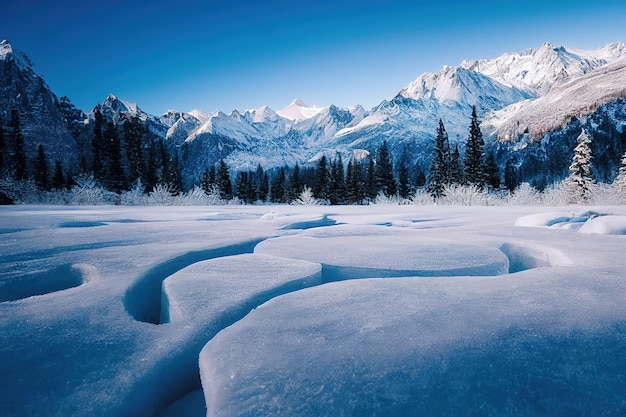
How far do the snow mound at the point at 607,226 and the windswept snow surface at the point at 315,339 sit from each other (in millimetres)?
1411

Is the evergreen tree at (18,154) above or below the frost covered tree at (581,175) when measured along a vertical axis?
above

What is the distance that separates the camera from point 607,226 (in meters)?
3.03

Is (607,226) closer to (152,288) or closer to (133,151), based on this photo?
(152,288)

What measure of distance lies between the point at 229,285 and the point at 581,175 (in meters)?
28.2

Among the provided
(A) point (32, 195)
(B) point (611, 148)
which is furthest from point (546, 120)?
(A) point (32, 195)

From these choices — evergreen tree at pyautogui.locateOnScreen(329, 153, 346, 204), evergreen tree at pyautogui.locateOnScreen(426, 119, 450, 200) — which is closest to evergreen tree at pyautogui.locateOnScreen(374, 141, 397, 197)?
evergreen tree at pyautogui.locateOnScreen(329, 153, 346, 204)

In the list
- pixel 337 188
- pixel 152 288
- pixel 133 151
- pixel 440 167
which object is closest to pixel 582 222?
pixel 152 288

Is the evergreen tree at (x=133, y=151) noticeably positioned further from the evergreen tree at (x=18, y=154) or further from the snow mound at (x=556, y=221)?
the snow mound at (x=556, y=221)

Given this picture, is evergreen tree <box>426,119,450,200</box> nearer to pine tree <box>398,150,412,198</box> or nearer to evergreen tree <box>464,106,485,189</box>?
evergreen tree <box>464,106,485,189</box>

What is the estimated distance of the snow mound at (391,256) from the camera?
1.85m

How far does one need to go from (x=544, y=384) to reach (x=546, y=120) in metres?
142

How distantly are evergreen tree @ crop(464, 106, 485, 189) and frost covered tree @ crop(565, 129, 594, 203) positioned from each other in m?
6.29

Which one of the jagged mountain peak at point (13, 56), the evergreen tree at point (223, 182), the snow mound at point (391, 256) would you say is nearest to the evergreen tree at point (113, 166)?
the evergreen tree at point (223, 182)

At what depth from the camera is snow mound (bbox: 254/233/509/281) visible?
6.08 ft
